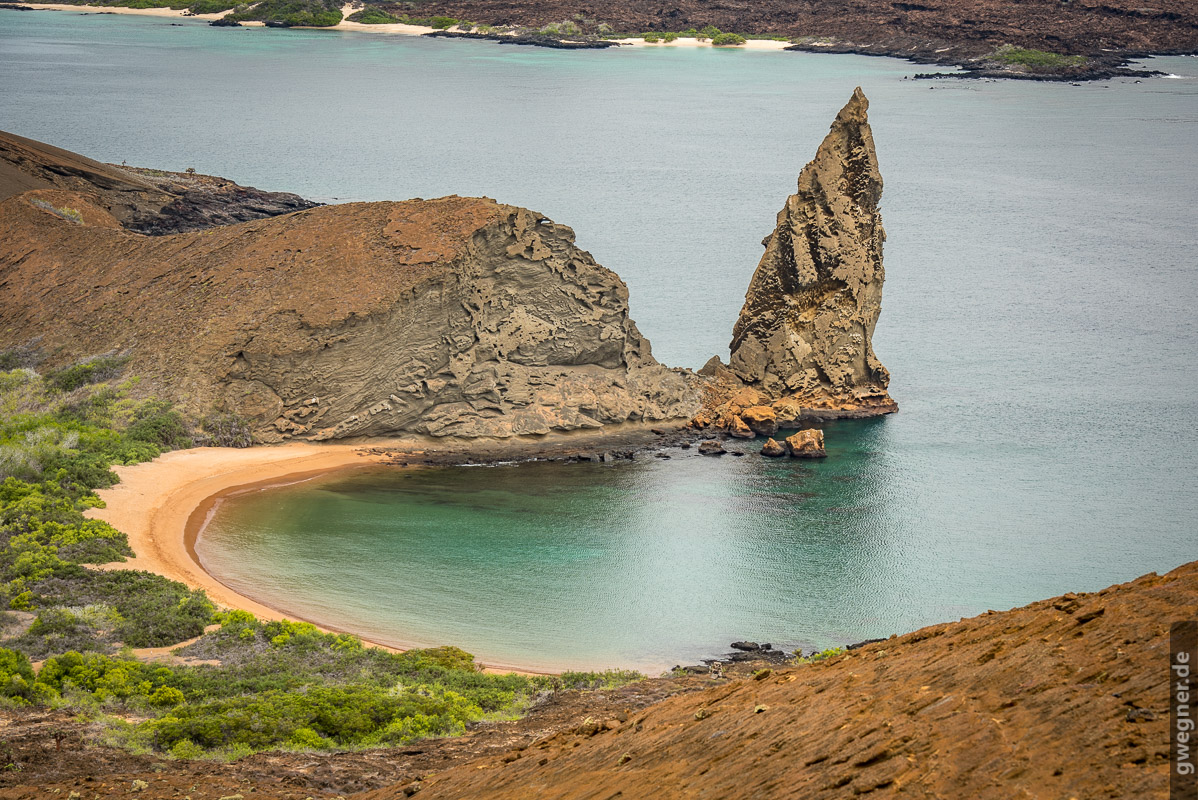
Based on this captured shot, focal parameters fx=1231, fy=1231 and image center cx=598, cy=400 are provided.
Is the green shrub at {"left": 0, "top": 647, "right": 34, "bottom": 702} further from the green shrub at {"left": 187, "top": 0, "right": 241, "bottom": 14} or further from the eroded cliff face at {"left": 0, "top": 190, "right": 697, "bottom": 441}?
the green shrub at {"left": 187, "top": 0, "right": 241, "bottom": 14}

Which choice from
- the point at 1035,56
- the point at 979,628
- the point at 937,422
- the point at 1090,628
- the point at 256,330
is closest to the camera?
the point at 1090,628

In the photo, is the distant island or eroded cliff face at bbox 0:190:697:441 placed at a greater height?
the distant island

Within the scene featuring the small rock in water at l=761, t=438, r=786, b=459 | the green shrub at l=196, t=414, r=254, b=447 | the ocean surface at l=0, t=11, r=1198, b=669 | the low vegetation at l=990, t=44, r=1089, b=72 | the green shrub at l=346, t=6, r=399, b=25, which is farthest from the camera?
the green shrub at l=346, t=6, r=399, b=25

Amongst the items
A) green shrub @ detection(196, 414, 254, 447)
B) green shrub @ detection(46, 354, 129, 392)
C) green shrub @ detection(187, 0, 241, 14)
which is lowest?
green shrub @ detection(196, 414, 254, 447)

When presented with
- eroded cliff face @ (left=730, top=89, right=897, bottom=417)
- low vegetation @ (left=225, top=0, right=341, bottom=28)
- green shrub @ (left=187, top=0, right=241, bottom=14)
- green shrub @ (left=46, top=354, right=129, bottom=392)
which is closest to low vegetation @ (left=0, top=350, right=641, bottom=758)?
green shrub @ (left=46, top=354, right=129, bottom=392)

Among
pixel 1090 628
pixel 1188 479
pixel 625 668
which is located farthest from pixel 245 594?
pixel 1188 479

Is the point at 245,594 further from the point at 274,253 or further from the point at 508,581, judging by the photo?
the point at 274,253

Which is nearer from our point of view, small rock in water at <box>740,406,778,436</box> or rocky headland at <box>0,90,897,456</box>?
rocky headland at <box>0,90,897,456</box>
